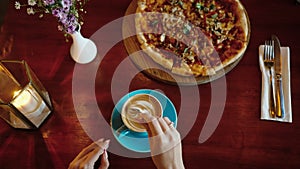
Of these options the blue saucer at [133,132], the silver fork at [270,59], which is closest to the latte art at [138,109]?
the blue saucer at [133,132]

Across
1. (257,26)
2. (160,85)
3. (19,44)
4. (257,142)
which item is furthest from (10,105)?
(257,26)

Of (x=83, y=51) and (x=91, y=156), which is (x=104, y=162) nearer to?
(x=91, y=156)

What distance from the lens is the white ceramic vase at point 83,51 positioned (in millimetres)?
1081

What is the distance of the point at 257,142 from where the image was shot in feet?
3.34

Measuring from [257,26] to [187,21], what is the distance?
0.23 metres

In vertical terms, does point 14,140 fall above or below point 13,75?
below

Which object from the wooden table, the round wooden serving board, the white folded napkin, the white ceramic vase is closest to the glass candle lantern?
the wooden table

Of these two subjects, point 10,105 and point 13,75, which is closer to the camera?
point 10,105

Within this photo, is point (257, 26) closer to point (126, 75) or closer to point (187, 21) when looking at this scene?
point (187, 21)

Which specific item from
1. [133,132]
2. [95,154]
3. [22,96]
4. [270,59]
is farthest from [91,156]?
[270,59]

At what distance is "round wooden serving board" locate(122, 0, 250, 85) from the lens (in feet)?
3.53

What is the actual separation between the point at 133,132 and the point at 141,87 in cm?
17

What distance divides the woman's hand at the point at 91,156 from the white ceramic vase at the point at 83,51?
0.28 m

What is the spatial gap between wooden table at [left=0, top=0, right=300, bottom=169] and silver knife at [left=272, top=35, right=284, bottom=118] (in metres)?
0.04
